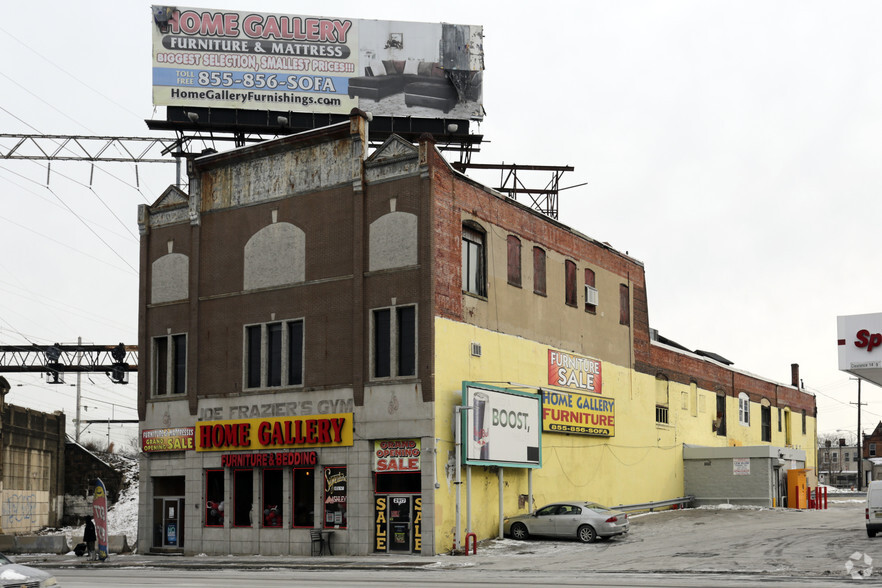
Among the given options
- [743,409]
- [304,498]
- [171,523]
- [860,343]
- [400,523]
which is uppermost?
[860,343]

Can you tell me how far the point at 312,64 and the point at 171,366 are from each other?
14.5 m

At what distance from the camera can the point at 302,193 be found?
38500mm

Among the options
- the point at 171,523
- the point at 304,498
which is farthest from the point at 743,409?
the point at 171,523

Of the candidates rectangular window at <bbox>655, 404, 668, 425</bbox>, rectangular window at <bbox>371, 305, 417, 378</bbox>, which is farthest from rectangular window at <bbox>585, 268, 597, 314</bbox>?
rectangular window at <bbox>371, 305, 417, 378</bbox>

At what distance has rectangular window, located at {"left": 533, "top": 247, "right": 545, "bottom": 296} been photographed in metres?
41.5

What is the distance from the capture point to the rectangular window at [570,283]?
145 feet

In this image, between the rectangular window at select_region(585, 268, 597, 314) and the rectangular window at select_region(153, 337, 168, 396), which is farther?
the rectangular window at select_region(585, 268, 597, 314)

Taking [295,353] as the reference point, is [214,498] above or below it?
below

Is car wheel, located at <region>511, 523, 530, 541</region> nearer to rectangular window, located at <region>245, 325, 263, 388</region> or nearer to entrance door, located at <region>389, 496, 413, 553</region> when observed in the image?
entrance door, located at <region>389, 496, 413, 553</region>

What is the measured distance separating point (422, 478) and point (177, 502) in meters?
12.0

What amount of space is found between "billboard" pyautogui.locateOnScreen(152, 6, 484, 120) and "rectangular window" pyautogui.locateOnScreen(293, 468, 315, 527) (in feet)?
53.7

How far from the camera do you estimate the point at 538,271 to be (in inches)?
1644

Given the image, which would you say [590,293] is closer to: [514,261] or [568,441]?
[514,261]

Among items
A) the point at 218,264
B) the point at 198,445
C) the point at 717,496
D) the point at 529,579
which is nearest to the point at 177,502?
the point at 198,445
